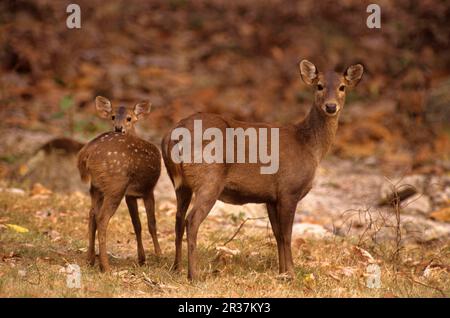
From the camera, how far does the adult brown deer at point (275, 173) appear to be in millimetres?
7414

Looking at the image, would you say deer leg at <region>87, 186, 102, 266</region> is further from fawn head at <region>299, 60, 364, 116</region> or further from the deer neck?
fawn head at <region>299, 60, 364, 116</region>

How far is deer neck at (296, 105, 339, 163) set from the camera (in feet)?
26.5

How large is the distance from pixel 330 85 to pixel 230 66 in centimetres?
1108

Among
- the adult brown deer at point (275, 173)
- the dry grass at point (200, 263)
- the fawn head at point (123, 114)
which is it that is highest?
the fawn head at point (123, 114)

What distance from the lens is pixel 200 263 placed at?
8125mm

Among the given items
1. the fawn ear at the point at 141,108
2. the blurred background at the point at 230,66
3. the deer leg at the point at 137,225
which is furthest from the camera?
the blurred background at the point at 230,66

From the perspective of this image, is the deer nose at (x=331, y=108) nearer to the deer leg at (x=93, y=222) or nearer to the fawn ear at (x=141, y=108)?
the deer leg at (x=93, y=222)

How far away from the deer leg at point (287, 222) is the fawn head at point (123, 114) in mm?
2091

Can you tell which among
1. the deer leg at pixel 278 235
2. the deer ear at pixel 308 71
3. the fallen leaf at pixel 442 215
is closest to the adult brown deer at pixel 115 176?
the deer leg at pixel 278 235

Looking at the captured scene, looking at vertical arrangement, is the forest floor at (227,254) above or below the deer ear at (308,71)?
below

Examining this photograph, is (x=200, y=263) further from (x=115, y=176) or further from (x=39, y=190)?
(x=39, y=190)

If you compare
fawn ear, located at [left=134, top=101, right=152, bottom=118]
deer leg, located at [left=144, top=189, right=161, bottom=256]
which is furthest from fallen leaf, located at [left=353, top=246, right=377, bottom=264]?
fawn ear, located at [left=134, top=101, right=152, bottom=118]

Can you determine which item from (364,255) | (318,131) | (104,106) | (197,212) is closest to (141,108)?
(104,106)

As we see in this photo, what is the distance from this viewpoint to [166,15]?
838 inches
